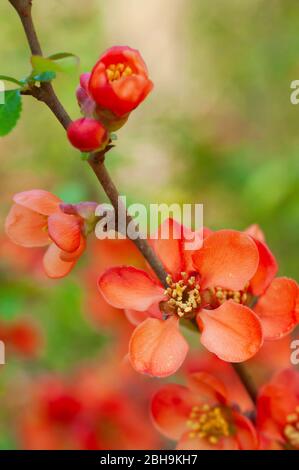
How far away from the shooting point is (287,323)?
72 centimetres

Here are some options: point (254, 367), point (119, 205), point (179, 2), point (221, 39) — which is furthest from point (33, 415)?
point (179, 2)

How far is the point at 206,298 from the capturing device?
29.7 inches

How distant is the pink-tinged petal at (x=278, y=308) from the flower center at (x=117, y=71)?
0.26 meters

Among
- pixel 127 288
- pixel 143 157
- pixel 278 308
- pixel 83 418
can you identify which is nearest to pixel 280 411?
pixel 278 308

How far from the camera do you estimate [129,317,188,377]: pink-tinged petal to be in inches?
26.0

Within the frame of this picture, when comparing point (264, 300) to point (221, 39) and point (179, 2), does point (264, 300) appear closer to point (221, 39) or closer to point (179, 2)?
point (221, 39)

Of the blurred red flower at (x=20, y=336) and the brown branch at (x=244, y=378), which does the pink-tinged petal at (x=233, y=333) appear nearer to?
the brown branch at (x=244, y=378)

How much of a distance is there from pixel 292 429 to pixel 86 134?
0.38 meters

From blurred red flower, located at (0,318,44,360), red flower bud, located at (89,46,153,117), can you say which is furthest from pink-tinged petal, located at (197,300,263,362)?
blurred red flower, located at (0,318,44,360)

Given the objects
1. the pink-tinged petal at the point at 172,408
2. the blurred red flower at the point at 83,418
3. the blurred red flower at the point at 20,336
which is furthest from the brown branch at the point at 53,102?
the blurred red flower at the point at 20,336

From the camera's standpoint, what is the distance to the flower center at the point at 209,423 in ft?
Result: 2.64

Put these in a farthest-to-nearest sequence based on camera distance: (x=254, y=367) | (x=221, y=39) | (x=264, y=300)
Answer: (x=221, y=39)
(x=254, y=367)
(x=264, y=300)

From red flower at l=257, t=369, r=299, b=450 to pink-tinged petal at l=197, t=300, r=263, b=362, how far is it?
0.13 m
